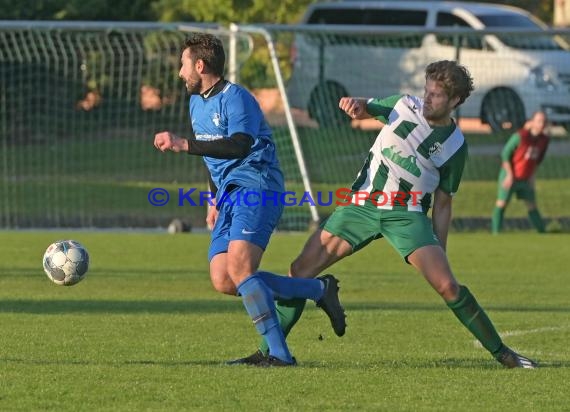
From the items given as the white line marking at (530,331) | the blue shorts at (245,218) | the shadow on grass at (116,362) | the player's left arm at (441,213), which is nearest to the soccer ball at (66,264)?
the shadow on grass at (116,362)

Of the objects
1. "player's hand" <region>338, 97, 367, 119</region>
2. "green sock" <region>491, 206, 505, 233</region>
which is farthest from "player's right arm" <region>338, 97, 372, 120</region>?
"green sock" <region>491, 206, 505, 233</region>

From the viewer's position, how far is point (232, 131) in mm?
7871

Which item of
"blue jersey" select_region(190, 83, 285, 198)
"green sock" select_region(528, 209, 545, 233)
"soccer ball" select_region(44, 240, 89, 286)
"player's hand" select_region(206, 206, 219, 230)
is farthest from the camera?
"green sock" select_region(528, 209, 545, 233)

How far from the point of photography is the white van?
20141 mm

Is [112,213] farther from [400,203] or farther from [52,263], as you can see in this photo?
[400,203]

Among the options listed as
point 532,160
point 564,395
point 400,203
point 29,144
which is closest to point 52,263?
point 400,203

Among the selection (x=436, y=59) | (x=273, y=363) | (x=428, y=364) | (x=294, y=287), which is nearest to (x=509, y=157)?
(x=436, y=59)

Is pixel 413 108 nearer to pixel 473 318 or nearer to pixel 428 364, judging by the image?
pixel 473 318

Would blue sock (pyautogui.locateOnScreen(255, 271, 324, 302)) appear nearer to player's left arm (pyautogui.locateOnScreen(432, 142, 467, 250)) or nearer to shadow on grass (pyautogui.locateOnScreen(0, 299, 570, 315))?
player's left arm (pyautogui.locateOnScreen(432, 142, 467, 250))

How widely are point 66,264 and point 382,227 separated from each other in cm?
217

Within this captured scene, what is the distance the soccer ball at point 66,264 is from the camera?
9.05m

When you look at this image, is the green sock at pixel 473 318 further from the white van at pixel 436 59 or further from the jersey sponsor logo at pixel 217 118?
the white van at pixel 436 59

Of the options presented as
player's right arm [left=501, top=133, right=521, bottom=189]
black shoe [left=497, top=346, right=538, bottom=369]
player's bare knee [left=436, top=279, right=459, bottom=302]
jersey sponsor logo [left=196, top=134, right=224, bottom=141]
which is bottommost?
player's right arm [left=501, top=133, right=521, bottom=189]

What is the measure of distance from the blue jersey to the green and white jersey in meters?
0.59
